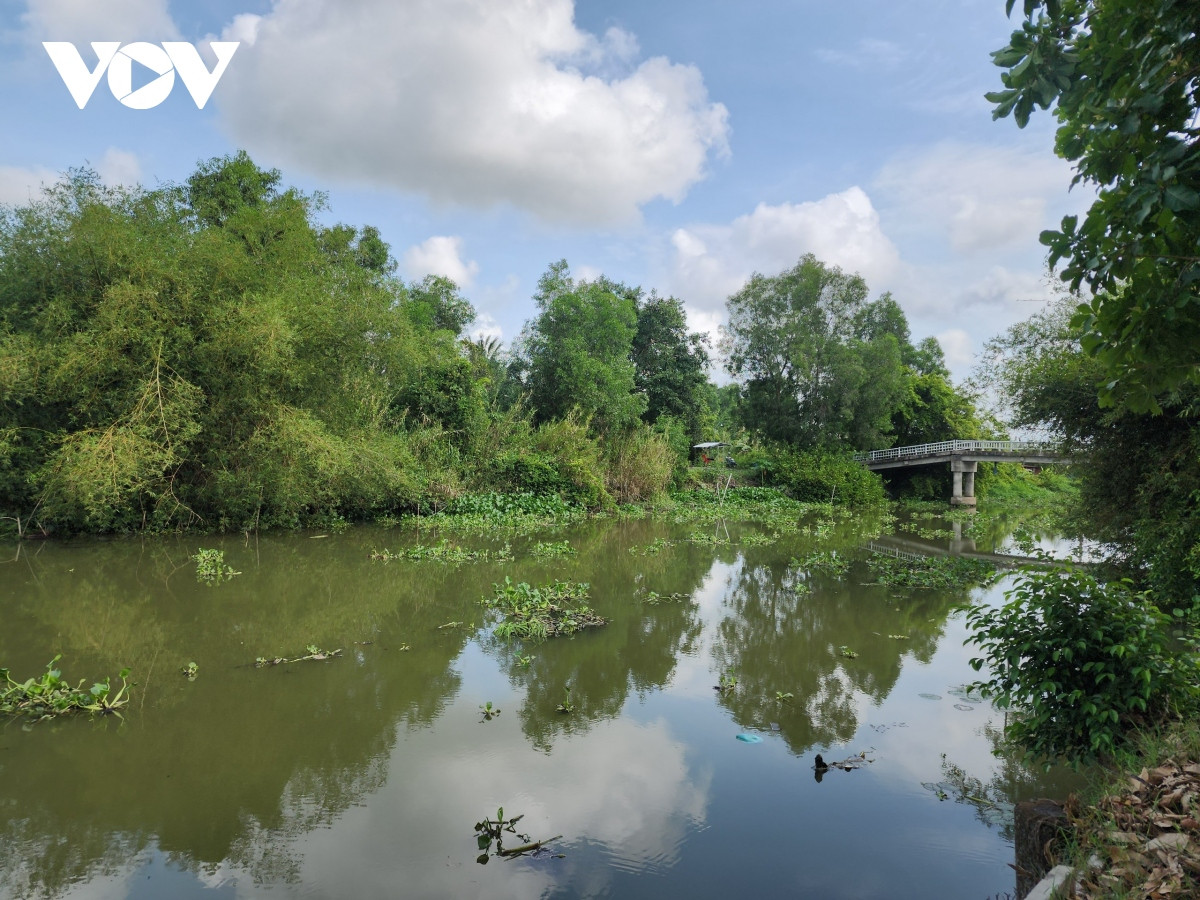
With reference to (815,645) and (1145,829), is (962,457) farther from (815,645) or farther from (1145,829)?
(1145,829)

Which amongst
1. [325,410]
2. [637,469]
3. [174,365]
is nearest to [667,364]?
[637,469]

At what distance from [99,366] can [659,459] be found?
14696mm

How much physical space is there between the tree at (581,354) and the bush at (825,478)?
21.1 ft

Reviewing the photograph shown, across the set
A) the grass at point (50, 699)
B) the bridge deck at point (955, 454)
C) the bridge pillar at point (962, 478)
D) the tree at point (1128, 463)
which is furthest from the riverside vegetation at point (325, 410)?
the bridge pillar at point (962, 478)

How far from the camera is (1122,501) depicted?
923cm

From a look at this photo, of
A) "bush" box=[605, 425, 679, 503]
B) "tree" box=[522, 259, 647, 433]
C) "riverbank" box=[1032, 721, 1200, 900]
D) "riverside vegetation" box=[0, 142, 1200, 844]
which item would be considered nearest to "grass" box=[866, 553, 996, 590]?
"riverside vegetation" box=[0, 142, 1200, 844]

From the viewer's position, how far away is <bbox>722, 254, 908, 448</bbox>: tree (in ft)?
89.1

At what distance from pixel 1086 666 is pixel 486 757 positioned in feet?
11.8

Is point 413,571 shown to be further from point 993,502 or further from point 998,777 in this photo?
point 993,502

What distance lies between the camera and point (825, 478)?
26484mm

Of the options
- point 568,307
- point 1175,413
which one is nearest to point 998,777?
point 1175,413

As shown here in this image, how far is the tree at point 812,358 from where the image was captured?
27.2 meters

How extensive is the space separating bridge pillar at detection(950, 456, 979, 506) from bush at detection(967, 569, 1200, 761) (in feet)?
88.5

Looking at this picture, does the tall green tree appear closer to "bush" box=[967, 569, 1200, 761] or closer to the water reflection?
the water reflection
